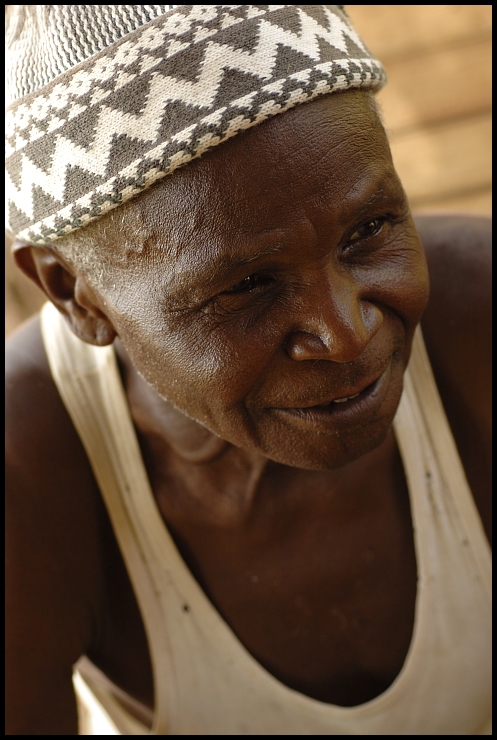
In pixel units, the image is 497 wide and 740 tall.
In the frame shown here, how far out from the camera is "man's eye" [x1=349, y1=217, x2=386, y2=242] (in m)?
0.92

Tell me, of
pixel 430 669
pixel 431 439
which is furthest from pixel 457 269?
pixel 430 669

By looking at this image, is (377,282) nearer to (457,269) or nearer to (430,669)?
(457,269)

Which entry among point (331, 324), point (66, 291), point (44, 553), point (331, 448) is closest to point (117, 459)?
point (44, 553)

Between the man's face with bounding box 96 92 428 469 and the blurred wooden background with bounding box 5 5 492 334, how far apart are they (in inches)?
67.7

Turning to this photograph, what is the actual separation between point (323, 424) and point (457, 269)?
1.50 ft

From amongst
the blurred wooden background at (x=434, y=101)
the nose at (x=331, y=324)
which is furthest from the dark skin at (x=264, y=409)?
the blurred wooden background at (x=434, y=101)

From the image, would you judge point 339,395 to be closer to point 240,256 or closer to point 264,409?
point 264,409

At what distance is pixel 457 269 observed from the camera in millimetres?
1264

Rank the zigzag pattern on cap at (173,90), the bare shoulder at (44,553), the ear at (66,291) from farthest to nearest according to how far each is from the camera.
Result: the bare shoulder at (44,553)
the ear at (66,291)
the zigzag pattern on cap at (173,90)

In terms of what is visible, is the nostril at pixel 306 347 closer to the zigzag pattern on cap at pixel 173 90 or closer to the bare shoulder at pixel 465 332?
the zigzag pattern on cap at pixel 173 90

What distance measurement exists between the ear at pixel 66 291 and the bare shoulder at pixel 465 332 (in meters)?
0.54

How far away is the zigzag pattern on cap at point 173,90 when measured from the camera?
809 mm

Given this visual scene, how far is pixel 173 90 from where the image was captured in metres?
0.82

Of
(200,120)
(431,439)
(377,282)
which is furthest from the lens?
(431,439)
